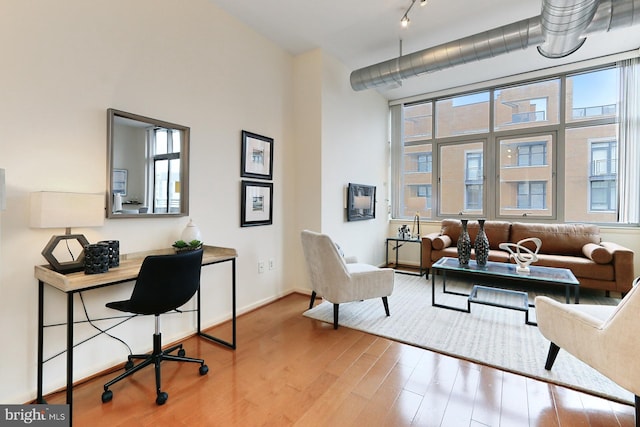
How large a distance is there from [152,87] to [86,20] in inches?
20.9

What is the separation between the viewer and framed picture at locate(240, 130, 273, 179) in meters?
3.17

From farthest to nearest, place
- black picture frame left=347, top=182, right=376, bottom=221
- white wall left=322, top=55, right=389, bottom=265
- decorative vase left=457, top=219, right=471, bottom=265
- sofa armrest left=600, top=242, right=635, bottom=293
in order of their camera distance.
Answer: black picture frame left=347, top=182, right=376, bottom=221 < white wall left=322, top=55, right=389, bottom=265 < decorative vase left=457, top=219, right=471, bottom=265 < sofa armrest left=600, top=242, right=635, bottom=293

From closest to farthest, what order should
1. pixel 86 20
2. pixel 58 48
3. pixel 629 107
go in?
pixel 58 48
pixel 86 20
pixel 629 107

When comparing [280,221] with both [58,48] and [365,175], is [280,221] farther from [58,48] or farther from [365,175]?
[58,48]

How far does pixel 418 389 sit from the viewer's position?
6.27 ft

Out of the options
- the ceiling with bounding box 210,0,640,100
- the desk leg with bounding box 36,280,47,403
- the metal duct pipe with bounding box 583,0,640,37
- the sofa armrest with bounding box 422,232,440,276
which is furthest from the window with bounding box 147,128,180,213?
the metal duct pipe with bounding box 583,0,640,37

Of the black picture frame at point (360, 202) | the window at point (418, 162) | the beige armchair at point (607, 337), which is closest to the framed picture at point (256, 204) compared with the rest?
the black picture frame at point (360, 202)

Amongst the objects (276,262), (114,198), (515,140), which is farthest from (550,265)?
(114,198)

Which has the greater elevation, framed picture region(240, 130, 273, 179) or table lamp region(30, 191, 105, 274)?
framed picture region(240, 130, 273, 179)

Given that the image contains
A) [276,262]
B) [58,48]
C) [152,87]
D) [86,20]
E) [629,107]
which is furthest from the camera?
[629,107]

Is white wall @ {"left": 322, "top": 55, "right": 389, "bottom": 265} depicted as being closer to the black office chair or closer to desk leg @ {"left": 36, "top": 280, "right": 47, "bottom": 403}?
the black office chair

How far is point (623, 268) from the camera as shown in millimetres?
3344

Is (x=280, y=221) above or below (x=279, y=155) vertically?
below

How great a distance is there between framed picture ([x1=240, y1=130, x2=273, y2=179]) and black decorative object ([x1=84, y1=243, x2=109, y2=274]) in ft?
5.17
